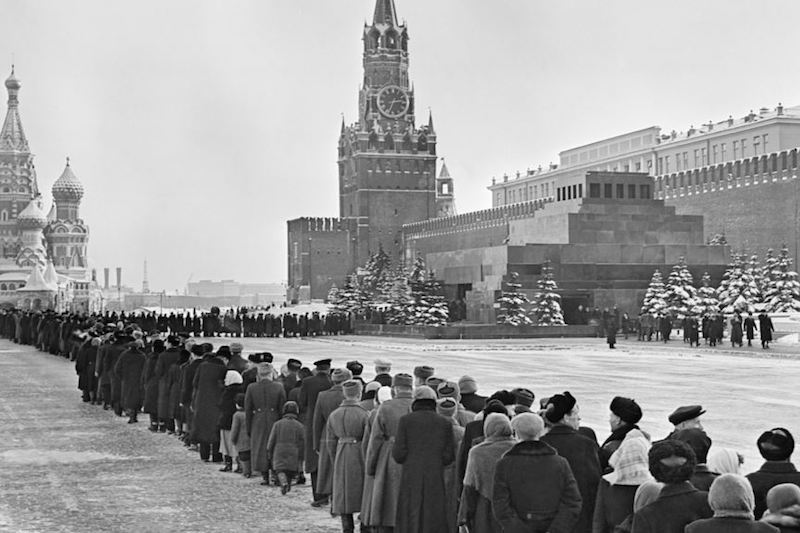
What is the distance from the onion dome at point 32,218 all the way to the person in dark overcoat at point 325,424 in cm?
12000

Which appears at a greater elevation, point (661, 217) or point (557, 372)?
point (661, 217)

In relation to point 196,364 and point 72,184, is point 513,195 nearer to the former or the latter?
point 72,184

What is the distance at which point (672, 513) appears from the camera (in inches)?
199

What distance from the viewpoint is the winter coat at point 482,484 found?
6.54m

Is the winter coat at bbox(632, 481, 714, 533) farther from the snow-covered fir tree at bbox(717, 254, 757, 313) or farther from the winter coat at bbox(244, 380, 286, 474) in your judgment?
the snow-covered fir tree at bbox(717, 254, 757, 313)

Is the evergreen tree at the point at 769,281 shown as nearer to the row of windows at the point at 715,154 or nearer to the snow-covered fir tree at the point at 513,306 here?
the snow-covered fir tree at the point at 513,306

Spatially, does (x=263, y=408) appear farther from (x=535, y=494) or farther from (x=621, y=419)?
(x=535, y=494)

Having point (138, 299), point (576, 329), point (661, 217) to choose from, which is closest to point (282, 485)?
point (576, 329)

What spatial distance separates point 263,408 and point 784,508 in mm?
6597

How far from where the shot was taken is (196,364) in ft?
43.2

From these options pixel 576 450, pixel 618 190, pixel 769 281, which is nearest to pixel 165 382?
pixel 576 450

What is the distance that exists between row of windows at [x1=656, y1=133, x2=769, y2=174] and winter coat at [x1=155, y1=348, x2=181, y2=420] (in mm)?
62041

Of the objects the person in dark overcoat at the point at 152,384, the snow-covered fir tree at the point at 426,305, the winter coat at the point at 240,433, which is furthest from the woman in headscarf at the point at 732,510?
the snow-covered fir tree at the point at 426,305

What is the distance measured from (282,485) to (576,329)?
100 ft
